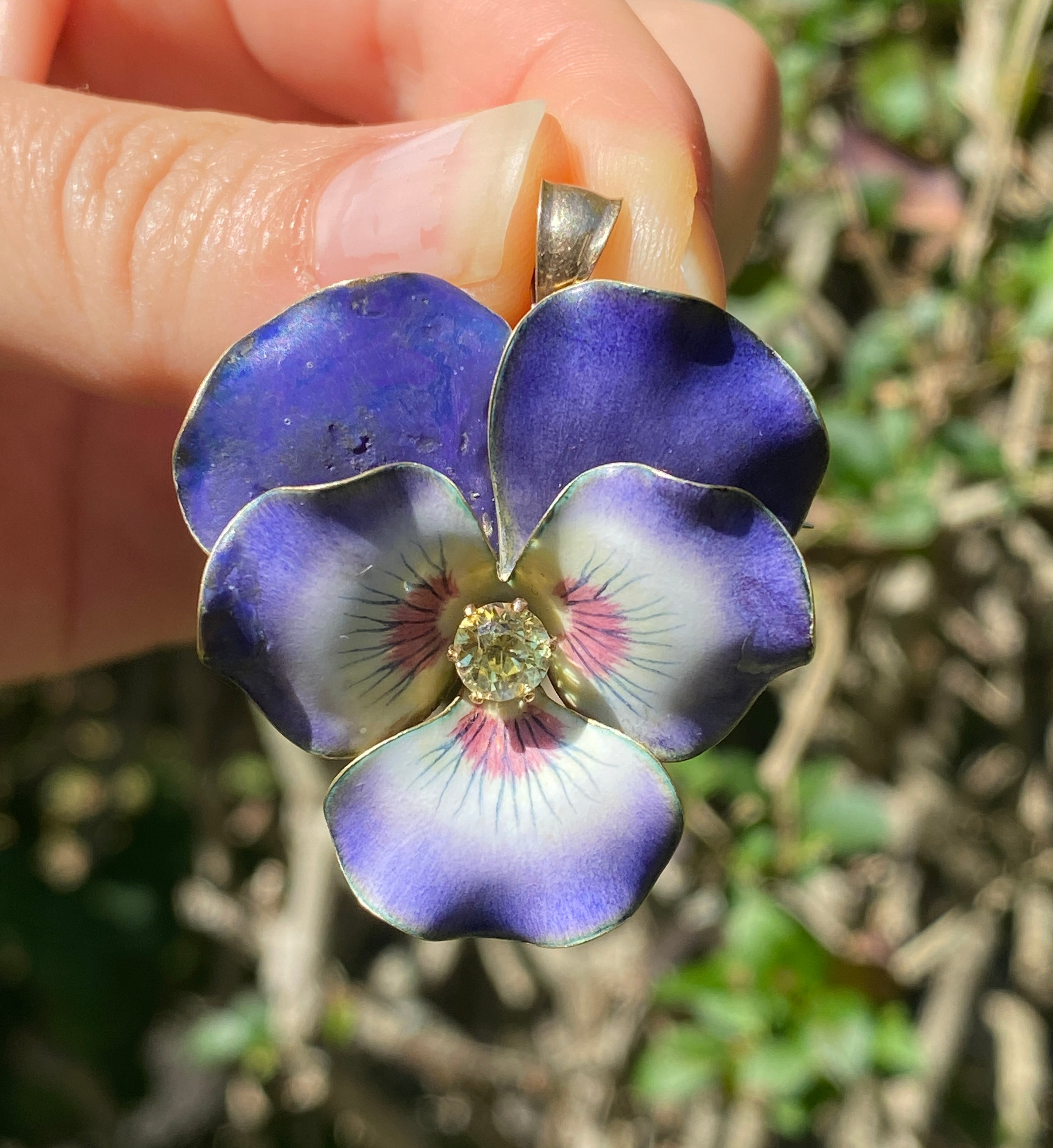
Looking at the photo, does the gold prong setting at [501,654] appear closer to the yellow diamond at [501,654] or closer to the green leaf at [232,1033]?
the yellow diamond at [501,654]

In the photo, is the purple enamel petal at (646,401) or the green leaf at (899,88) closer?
the purple enamel petal at (646,401)

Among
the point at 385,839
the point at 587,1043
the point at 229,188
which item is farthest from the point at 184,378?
the point at 587,1043

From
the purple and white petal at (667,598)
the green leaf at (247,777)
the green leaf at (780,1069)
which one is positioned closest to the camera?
the purple and white petal at (667,598)

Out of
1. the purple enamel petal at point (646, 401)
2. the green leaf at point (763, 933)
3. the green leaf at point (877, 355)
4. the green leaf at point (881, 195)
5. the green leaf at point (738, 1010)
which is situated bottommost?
the green leaf at point (738, 1010)

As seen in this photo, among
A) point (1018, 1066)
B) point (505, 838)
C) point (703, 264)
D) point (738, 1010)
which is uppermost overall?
point (703, 264)

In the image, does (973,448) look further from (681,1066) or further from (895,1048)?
(681,1066)

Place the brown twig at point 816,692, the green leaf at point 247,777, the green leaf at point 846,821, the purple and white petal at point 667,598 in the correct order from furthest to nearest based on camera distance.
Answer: the green leaf at point 247,777 → the brown twig at point 816,692 → the green leaf at point 846,821 → the purple and white petal at point 667,598

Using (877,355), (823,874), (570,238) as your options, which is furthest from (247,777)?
(570,238)

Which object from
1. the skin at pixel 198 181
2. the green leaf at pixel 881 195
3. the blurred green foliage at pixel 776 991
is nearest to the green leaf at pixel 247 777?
the skin at pixel 198 181

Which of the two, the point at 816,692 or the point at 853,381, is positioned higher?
the point at 853,381
